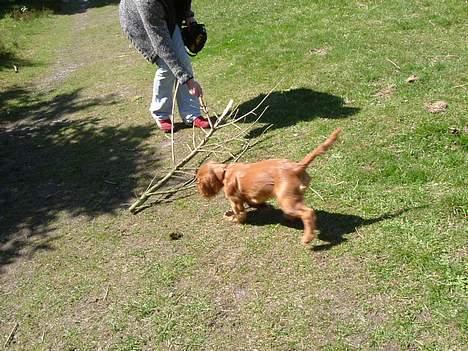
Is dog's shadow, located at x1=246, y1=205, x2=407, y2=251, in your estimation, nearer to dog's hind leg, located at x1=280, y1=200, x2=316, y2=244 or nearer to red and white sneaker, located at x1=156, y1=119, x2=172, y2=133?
dog's hind leg, located at x1=280, y1=200, x2=316, y2=244

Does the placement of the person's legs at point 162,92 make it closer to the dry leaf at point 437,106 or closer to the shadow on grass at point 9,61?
the dry leaf at point 437,106

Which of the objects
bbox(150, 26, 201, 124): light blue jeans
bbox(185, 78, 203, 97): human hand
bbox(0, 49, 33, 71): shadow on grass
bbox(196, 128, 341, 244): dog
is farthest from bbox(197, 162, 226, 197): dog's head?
bbox(0, 49, 33, 71): shadow on grass

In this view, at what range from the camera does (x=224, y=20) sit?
11.6m

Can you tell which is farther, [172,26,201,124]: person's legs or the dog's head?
[172,26,201,124]: person's legs

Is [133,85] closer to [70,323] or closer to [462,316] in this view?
[70,323]

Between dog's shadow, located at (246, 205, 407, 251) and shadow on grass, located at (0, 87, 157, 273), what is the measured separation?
1.51 meters

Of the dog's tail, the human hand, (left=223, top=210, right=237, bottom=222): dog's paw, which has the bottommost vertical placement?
(left=223, top=210, right=237, bottom=222): dog's paw

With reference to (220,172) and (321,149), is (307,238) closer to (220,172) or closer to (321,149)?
(321,149)

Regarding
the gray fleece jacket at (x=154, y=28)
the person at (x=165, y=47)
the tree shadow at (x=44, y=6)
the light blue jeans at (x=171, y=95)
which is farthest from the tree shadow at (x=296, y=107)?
the tree shadow at (x=44, y=6)

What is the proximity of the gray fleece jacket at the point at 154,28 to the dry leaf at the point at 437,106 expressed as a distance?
255 centimetres

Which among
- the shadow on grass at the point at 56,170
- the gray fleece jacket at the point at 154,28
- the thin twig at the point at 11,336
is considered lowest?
the thin twig at the point at 11,336

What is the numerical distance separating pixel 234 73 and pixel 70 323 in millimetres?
5198

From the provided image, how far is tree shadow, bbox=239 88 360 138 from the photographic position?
579 cm

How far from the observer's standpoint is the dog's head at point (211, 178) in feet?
13.2
